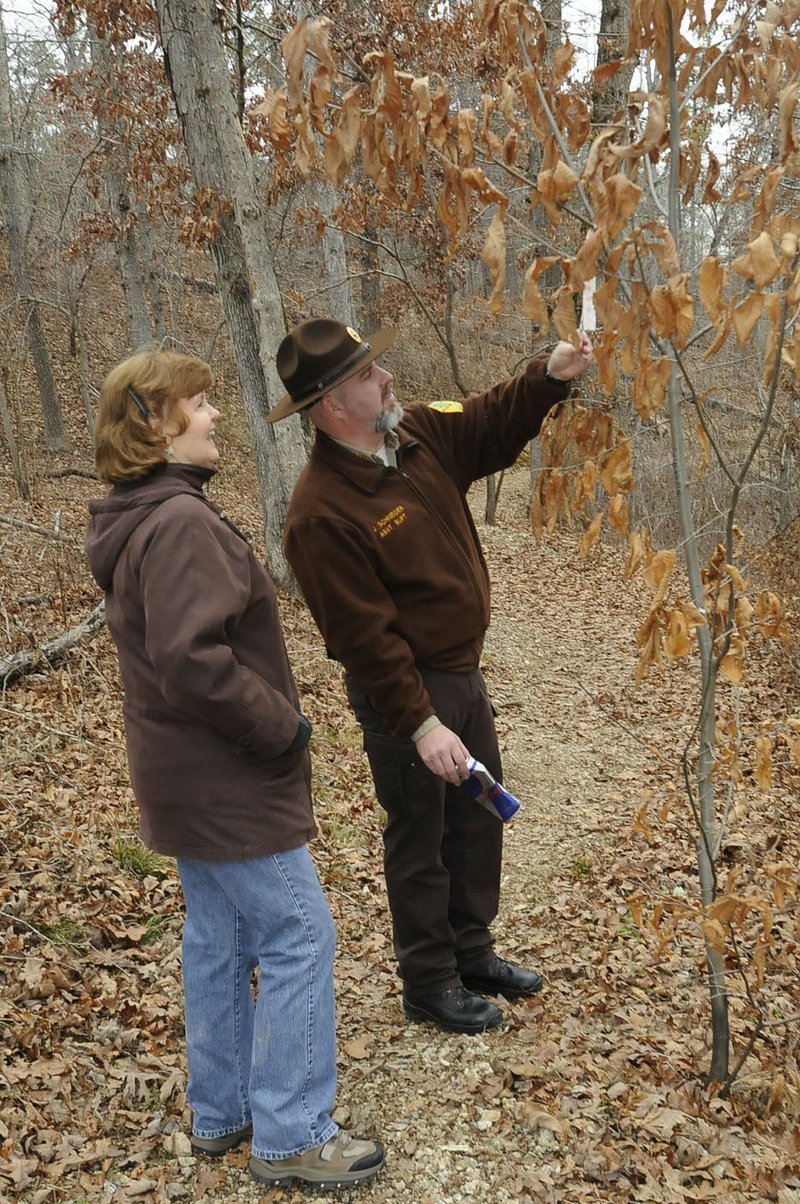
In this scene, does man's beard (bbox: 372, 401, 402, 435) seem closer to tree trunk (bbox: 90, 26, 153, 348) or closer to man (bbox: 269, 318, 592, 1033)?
man (bbox: 269, 318, 592, 1033)

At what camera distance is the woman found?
8.18 feet

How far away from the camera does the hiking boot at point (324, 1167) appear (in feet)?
9.32

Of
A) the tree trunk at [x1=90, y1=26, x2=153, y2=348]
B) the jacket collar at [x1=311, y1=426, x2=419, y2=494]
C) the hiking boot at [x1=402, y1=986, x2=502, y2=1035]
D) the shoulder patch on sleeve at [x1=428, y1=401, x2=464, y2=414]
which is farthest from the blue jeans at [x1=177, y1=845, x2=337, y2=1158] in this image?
the tree trunk at [x1=90, y1=26, x2=153, y2=348]

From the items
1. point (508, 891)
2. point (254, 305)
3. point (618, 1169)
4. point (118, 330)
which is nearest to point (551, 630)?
point (254, 305)

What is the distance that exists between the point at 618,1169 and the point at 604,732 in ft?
16.4

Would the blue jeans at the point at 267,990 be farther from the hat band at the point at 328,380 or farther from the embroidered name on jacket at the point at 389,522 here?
the hat band at the point at 328,380

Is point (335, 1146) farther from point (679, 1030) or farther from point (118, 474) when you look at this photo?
point (118, 474)

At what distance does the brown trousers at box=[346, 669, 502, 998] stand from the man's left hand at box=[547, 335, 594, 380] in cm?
113

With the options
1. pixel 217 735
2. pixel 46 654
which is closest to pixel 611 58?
pixel 46 654

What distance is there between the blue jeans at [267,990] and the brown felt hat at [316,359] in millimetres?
1484

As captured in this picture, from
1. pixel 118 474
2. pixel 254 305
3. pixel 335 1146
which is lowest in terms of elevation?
pixel 335 1146

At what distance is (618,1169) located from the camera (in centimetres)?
287

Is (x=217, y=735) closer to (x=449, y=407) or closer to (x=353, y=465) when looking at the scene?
(x=353, y=465)

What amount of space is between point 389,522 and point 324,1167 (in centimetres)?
200
